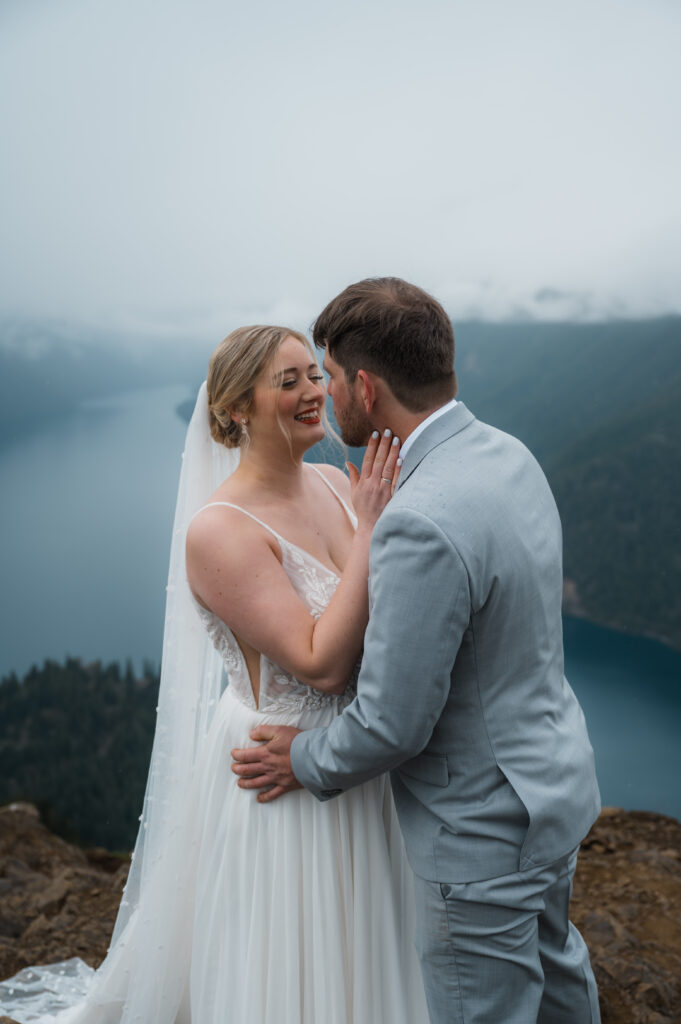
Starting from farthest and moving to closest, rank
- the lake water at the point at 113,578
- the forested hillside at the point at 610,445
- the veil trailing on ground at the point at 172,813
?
the forested hillside at the point at 610,445, the lake water at the point at 113,578, the veil trailing on ground at the point at 172,813

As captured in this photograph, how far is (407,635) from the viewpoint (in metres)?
1.49

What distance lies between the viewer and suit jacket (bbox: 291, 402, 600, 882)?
1484 mm

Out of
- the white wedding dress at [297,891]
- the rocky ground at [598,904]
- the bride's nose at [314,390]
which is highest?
the bride's nose at [314,390]

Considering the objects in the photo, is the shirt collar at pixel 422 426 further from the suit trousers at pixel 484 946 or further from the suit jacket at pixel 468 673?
the suit trousers at pixel 484 946

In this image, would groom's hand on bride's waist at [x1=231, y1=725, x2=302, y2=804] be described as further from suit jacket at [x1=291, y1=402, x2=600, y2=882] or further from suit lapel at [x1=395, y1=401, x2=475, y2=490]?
suit lapel at [x1=395, y1=401, x2=475, y2=490]

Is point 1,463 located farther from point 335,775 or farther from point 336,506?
point 335,775

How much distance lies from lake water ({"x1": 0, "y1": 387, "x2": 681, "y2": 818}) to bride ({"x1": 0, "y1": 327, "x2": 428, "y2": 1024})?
9.02 feet

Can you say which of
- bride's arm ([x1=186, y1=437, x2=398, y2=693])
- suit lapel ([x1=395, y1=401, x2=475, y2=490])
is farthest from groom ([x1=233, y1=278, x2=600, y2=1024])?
bride's arm ([x1=186, y1=437, x2=398, y2=693])

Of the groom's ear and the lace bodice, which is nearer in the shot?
the groom's ear

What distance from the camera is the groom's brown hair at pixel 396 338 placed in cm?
160

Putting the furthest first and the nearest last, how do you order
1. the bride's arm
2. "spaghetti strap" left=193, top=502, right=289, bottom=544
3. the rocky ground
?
the rocky ground → "spaghetti strap" left=193, top=502, right=289, bottom=544 → the bride's arm

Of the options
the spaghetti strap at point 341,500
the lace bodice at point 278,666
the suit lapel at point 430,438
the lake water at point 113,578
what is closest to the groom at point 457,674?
the suit lapel at point 430,438

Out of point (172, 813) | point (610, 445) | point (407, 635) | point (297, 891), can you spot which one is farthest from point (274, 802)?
point (610, 445)

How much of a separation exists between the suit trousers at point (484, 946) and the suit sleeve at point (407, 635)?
0.97 ft
